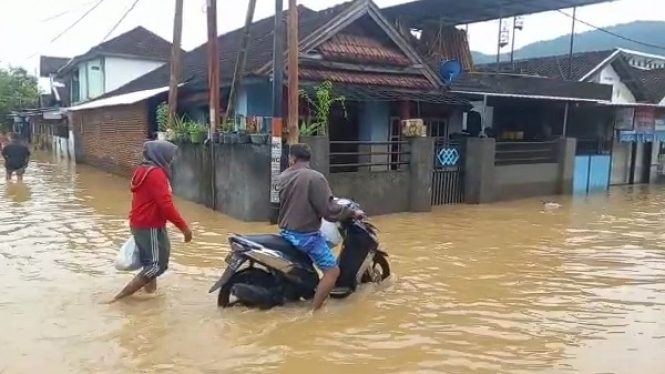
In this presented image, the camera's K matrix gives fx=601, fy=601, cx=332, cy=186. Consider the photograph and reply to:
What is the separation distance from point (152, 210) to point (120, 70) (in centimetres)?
2578

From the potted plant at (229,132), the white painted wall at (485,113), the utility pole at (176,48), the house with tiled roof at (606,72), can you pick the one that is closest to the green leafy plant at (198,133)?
the potted plant at (229,132)

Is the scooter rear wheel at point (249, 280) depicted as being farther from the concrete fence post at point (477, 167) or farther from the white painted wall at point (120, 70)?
the white painted wall at point (120, 70)

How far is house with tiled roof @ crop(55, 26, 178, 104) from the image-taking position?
95.0 feet

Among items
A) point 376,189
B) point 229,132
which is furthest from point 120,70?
point 376,189

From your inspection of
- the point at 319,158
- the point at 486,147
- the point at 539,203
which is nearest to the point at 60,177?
the point at 319,158

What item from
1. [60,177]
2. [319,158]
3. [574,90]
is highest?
[574,90]

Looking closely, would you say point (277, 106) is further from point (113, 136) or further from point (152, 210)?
point (113, 136)

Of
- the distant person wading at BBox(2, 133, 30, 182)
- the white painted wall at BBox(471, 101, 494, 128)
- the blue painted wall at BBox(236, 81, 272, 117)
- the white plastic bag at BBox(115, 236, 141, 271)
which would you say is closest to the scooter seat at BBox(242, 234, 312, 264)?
the white plastic bag at BBox(115, 236, 141, 271)

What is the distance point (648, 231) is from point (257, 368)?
928 centimetres

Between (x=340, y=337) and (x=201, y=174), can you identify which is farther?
(x=201, y=174)

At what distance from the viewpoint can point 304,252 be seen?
5633 millimetres

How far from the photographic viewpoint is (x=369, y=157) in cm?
1416

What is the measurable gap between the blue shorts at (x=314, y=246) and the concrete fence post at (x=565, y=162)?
12.8m

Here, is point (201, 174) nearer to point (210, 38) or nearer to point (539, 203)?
point (210, 38)
